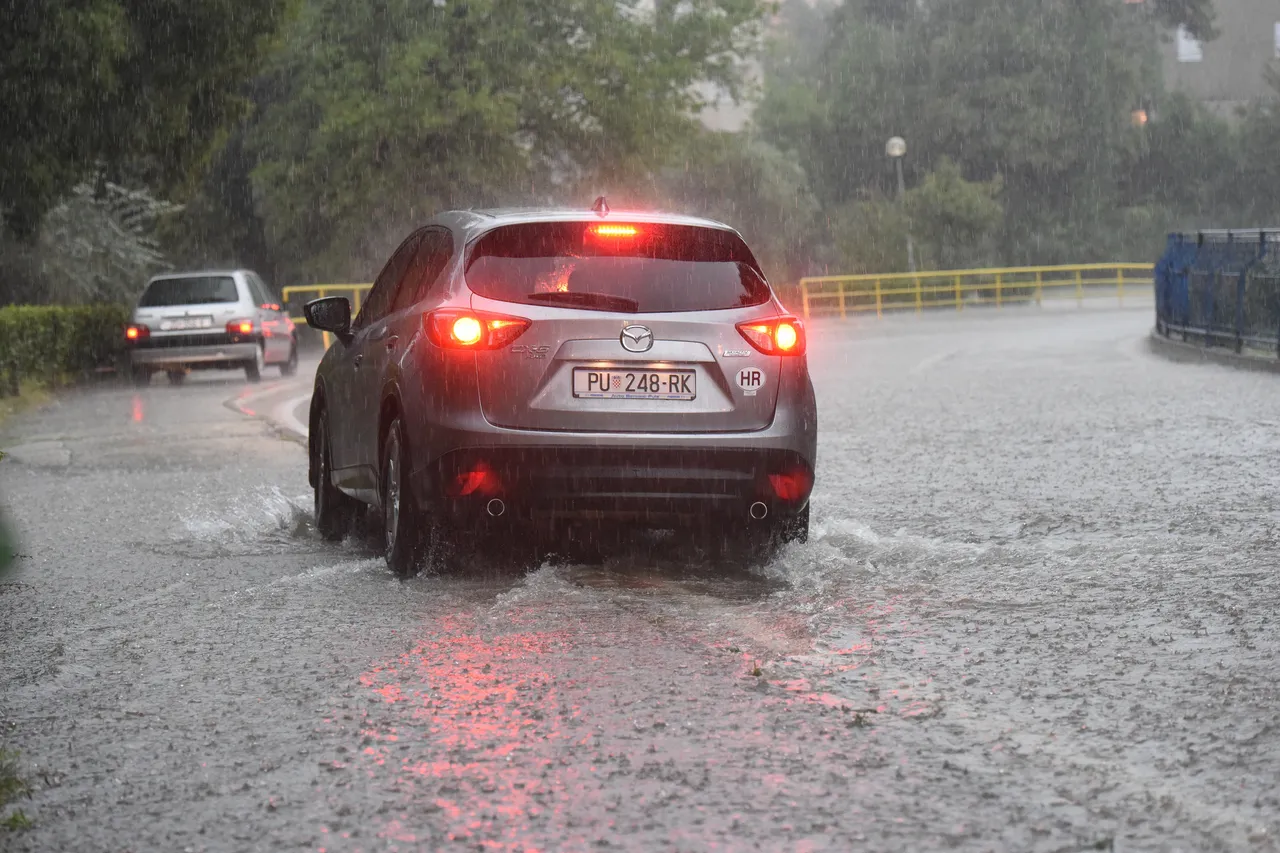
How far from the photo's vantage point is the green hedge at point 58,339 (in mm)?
25109

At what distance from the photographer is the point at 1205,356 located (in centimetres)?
2625

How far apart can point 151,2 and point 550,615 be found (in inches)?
685

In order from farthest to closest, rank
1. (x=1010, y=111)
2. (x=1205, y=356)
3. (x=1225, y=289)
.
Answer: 1. (x=1010, y=111)
2. (x=1225, y=289)
3. (x=1205, y=356)

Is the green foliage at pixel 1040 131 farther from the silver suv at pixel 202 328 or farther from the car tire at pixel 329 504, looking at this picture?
the car tire at pixel 329 504

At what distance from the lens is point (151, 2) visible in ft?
76.8

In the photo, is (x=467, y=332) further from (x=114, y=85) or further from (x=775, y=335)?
(x=114, y=85)

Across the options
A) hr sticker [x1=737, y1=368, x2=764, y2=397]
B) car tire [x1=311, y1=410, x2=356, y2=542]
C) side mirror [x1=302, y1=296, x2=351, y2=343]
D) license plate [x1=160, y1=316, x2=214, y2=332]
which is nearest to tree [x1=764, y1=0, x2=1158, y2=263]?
license plate [x1=160, y1=316, x2=214, y2=332]

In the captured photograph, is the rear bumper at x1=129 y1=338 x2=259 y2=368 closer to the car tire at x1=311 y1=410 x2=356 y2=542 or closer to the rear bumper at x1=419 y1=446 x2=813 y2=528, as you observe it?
the car tire at x1=311 y1=410 x2=356 y2=542

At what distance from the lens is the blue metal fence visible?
81.0 ft

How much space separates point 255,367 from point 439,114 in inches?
545

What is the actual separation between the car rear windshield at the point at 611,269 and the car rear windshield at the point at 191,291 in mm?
21347

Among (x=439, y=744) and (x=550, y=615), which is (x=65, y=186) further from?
(x=439, y=744)

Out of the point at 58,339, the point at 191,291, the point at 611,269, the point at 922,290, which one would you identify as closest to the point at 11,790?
the point at 611,269

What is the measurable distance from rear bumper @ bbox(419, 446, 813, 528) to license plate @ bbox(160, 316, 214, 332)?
834 inches
